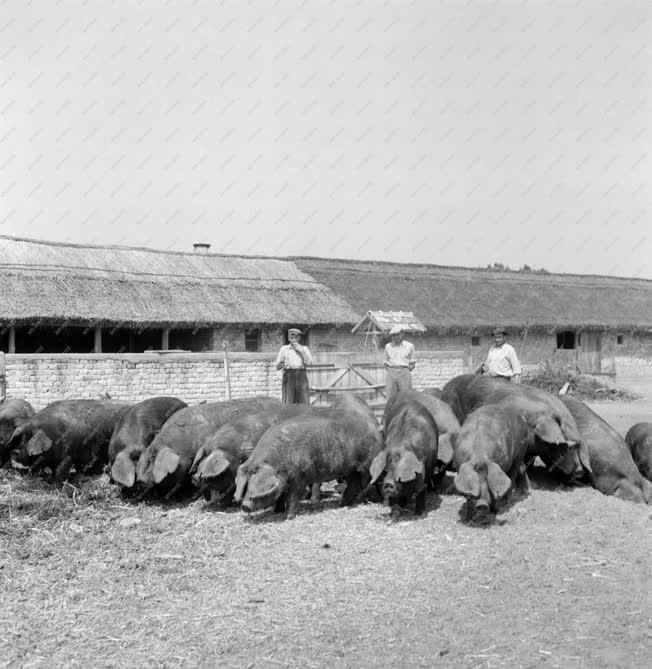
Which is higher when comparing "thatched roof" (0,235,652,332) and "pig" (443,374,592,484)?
"thatched roof" (0,235,652,332)

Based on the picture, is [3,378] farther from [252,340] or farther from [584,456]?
[584,456]

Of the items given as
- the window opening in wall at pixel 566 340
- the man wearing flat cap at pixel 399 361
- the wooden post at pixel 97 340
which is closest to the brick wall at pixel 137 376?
the wooden post at pixel 97 340

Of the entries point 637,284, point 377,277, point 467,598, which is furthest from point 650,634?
point 637,284

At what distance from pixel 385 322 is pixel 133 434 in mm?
14318

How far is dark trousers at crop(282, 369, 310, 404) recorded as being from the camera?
11.4 m

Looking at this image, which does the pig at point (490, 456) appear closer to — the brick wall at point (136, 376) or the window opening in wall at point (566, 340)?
the brick wall at point (136, 376)

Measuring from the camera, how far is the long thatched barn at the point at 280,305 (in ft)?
65.0

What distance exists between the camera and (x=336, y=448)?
7445mm

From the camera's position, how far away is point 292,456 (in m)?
7.05

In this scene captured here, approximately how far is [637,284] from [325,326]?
17446mm

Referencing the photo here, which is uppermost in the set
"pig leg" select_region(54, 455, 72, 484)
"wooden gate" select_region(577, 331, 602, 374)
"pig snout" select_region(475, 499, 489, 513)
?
"pig snout" select_region(475, 499, 489, 513)

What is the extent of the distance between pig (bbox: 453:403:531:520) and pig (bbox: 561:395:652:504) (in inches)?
32.1

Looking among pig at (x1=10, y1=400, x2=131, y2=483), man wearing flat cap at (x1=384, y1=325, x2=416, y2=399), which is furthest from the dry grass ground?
man wearing flat cap at (x1=384, y1=325, x2=416, y2=399)

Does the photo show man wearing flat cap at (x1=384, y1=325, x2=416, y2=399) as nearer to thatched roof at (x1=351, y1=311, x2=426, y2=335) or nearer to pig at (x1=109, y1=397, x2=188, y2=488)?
pig at (x1=109, y1=397, x2=188, y2=488)
